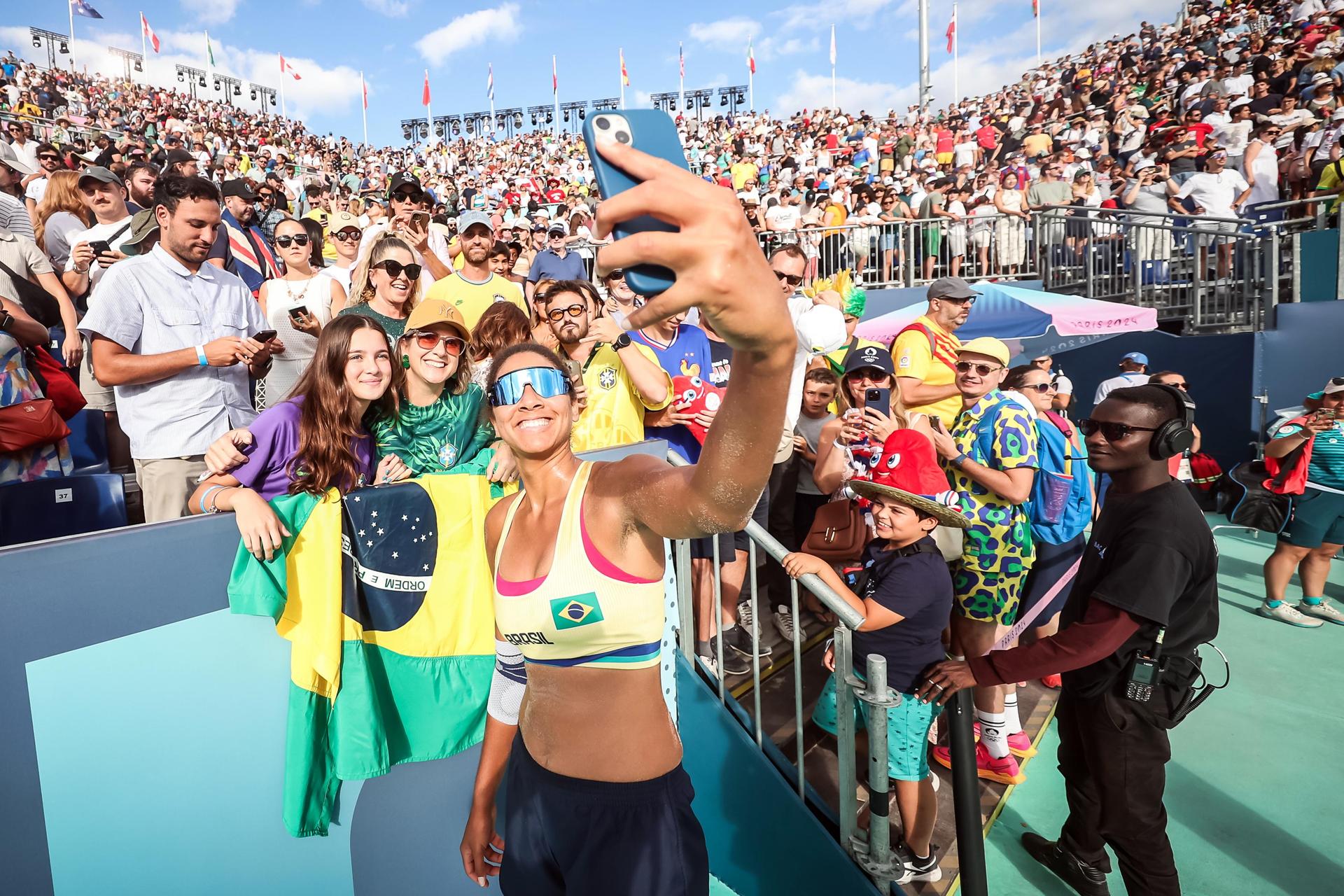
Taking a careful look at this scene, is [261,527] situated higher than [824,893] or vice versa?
[261,527]

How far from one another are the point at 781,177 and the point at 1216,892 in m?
17.9

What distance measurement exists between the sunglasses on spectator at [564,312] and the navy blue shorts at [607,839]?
253cm

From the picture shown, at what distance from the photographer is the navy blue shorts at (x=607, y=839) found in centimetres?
200

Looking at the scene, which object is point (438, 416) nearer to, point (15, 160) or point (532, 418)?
point (532, 418)

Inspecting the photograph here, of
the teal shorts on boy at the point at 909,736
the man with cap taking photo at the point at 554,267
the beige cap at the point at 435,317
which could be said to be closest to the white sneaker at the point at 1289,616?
the teal shorts on boy at the point at 909,736

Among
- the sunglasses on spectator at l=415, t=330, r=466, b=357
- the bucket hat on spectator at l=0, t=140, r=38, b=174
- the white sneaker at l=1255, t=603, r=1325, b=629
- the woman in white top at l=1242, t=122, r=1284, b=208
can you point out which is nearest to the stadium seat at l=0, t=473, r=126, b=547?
the sunglasses on spectator at l=415, t=330, r=466, b=357

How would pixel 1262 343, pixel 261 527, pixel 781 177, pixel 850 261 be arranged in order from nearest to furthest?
pixel 261 527 → pixel 1262 343 → pixel 850 261 → pixel 781 177

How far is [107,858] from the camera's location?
2.31 metres

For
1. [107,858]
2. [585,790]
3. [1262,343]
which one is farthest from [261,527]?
[1262,343]

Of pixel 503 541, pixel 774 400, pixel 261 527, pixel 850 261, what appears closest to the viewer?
pixel 774 400

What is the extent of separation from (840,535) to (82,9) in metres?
Answer: 45.0

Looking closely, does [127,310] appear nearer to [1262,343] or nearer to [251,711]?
[251,711]

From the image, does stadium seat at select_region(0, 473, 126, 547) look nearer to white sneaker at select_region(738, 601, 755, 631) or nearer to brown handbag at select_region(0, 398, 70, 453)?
brown handbag at select_region(0, 398, 70, 453)

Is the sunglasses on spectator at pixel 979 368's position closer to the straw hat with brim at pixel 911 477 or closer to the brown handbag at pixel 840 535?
the straw hat with brim at pixel 911 477
